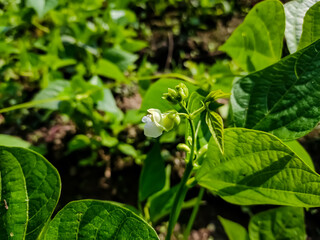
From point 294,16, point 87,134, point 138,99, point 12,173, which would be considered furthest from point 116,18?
point 12,173

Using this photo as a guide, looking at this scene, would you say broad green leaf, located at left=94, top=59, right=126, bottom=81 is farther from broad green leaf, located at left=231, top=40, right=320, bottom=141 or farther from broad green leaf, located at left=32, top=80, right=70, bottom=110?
broad green leaf, located at left=231, top=40, right=320, bottom=141

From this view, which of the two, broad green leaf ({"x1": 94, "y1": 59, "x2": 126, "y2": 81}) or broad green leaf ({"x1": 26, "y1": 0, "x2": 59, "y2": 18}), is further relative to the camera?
broad green leaf ({"x1": 94, "y1": 59, "x2": 126, "y2": 81})

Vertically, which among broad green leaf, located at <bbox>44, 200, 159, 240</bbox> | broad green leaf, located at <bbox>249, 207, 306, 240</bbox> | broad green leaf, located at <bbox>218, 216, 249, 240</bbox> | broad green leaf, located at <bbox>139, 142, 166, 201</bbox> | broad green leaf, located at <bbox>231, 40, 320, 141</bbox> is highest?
broad green leaf, located at <bbox>231, 40, 320, 141</bbox>

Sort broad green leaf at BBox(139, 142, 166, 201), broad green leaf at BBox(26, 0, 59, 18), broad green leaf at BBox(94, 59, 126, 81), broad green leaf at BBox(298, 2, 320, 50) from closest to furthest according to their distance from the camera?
broad green leaf at BBox(298, 2, 320, 50), broad green leaf at BBox(139, 142, 166, 201), broad green leaf at BBox(26, 0, 59, 18), broad green leaf at BBox(94, 59, 126, 81)

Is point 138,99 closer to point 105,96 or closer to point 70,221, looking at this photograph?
point 105,96

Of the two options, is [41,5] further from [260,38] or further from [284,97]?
[284,97]

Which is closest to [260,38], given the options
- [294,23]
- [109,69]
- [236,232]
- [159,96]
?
[294,23]

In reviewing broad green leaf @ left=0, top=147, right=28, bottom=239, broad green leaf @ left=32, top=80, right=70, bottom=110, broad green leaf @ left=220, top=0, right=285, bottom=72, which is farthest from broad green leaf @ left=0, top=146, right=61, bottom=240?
broad green leaf @ left=32, top=80, right=70, bottom=110
